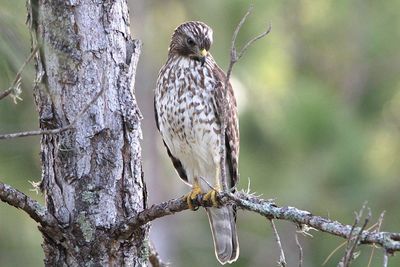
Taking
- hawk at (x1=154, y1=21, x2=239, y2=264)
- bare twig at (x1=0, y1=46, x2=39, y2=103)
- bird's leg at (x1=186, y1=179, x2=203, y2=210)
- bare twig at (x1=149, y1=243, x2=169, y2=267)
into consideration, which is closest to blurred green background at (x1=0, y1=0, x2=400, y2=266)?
hawk at (x1=154, y1=21, x2=239, y2=264)

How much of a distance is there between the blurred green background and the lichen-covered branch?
3327 mm

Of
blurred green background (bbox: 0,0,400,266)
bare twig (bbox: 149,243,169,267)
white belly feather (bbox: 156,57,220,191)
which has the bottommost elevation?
bare twig (bbox: 149,243,169,267)

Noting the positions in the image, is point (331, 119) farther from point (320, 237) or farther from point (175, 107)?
point (175, 107)

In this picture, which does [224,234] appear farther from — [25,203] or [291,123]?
[291,123]

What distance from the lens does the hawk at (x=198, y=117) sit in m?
5.42

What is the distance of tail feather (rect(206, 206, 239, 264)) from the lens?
5637 millimetres

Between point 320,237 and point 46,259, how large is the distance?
230 inches

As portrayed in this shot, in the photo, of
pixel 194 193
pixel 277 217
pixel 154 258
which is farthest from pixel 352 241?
pixel 194 193

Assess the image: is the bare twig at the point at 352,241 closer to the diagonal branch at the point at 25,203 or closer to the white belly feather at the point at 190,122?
the diagonal branch at the point at 25,203

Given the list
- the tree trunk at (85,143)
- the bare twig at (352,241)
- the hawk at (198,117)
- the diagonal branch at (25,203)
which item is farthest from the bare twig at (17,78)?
the hawk at (198,117)

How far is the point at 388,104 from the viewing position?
32.9ft

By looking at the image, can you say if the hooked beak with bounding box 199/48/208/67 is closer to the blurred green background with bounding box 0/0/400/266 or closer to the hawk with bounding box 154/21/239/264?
the hawk with bounding box 154/21/239/264

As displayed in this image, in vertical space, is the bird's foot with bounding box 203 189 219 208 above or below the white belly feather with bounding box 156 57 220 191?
below

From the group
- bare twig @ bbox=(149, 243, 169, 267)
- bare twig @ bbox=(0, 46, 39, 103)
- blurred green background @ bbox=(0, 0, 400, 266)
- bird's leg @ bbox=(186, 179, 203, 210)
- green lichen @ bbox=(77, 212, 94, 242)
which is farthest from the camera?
blurred green background @ bbox=(0, 0, 400, 266)
